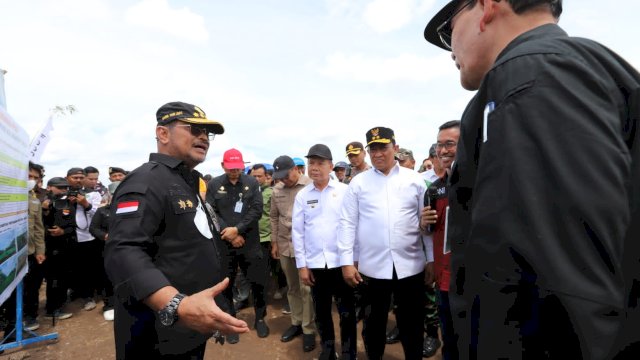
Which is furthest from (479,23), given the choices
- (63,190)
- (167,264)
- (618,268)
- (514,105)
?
(63,190)

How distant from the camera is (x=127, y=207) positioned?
2.03 meters

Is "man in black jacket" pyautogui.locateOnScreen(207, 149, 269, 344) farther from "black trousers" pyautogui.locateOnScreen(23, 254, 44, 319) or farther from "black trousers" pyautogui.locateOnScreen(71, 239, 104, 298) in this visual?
"black trousers" pyautogui.locateOnScreen(23, 254, 44, 319)

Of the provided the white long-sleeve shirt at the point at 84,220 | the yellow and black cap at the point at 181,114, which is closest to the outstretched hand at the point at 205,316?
the yellow and black cap at the point at 181,114

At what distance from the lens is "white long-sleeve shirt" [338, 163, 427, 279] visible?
342cm

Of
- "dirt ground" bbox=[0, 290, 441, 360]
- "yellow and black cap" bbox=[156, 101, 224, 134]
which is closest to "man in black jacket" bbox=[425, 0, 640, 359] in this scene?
"yellow and black cap" bbox=[156, 101, 224, 134]

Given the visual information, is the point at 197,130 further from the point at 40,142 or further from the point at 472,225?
the point at 40,142

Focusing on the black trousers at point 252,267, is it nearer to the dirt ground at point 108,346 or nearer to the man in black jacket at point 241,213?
the man in black jacket at point 241,213

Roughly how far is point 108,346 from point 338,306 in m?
3.72

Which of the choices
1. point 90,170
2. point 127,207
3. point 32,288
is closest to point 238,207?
point 127,207

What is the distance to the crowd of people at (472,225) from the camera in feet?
2.22

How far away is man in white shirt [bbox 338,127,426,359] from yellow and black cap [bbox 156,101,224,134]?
182 cm

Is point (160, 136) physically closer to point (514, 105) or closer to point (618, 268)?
point (514, 105)

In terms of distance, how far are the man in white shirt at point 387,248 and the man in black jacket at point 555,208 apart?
2598mm

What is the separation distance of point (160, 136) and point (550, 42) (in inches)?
99.3
